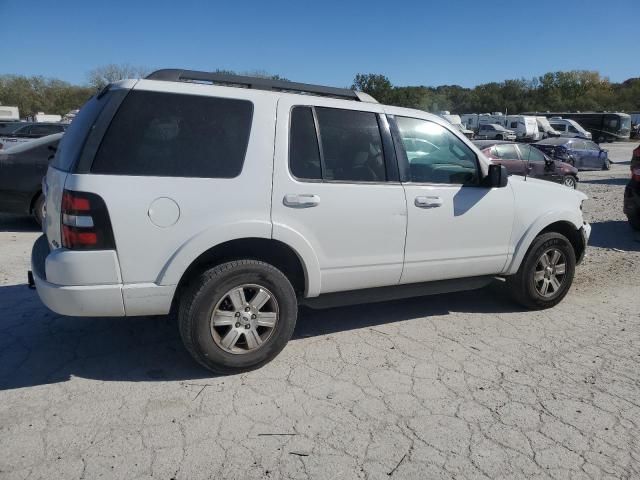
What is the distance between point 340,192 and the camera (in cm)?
365

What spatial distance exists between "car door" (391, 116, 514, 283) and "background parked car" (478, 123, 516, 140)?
38.3 meters

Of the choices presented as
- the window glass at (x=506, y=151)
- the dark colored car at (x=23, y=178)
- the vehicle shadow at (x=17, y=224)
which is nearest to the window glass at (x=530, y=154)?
the window glass at (x=506, y=151)

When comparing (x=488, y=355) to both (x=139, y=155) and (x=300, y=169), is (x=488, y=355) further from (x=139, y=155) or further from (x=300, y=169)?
(x=139, y=155)

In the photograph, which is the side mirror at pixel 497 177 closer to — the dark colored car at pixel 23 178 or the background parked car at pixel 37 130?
the dark colored car at pixel 23 178

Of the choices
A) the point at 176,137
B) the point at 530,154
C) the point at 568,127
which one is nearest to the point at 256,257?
the point at 176,137

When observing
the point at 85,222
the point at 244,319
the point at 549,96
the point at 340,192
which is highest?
the point at 549,96

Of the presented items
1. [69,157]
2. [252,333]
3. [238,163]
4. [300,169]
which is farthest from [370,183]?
[69,157]

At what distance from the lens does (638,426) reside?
3.02 metres

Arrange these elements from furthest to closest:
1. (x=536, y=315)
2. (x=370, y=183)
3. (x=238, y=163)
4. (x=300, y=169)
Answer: (x=536, y=315) → (x=370, y=183) → (x=300, y=169) → (x=238, y=163)

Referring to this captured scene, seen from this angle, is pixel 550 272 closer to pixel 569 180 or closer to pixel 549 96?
pixel 569 180

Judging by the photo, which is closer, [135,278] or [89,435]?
[89,435]

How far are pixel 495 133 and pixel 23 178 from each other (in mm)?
39789

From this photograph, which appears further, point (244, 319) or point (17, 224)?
point (17, 224)

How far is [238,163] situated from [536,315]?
324 cm
